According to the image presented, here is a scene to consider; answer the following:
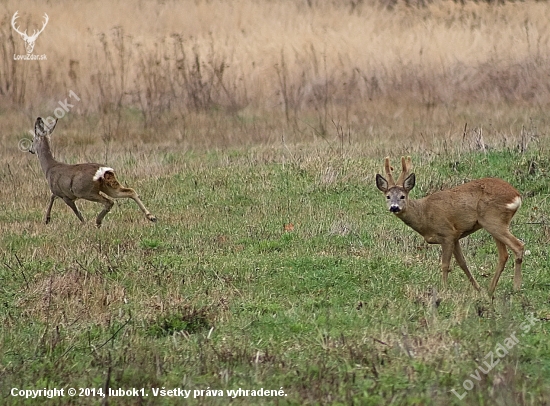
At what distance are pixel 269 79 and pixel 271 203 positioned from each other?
731cm

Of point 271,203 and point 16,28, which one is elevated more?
point 16,28

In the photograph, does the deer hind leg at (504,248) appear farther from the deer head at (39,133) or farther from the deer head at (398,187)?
the deer head at (39,133)

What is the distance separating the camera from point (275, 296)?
8266 millimetres

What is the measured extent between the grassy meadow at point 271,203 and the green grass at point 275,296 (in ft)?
0.09

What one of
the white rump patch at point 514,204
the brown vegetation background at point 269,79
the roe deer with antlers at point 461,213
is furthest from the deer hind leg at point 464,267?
the brown vegetation background at point 269,79

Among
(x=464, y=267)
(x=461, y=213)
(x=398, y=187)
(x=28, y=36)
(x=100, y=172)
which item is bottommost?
(x=100, y=172)

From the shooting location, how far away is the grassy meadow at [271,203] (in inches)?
243

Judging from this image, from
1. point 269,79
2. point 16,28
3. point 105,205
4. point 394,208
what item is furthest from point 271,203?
point 16,28

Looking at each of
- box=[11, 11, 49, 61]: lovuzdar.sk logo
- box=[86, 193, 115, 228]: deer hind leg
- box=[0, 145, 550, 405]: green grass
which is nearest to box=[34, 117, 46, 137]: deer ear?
box=[0, 145, 550, 405]: green grass

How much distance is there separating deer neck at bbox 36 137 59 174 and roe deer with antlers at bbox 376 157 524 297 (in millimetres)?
5499

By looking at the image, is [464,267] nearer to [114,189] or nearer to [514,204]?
[514,204]

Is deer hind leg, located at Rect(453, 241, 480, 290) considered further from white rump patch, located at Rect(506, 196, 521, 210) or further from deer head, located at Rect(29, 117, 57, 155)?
deer head, located at Rect(29, 117, 57, 155)

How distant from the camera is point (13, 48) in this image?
64.1 ft

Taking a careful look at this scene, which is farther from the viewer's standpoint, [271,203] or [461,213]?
[271,203]
